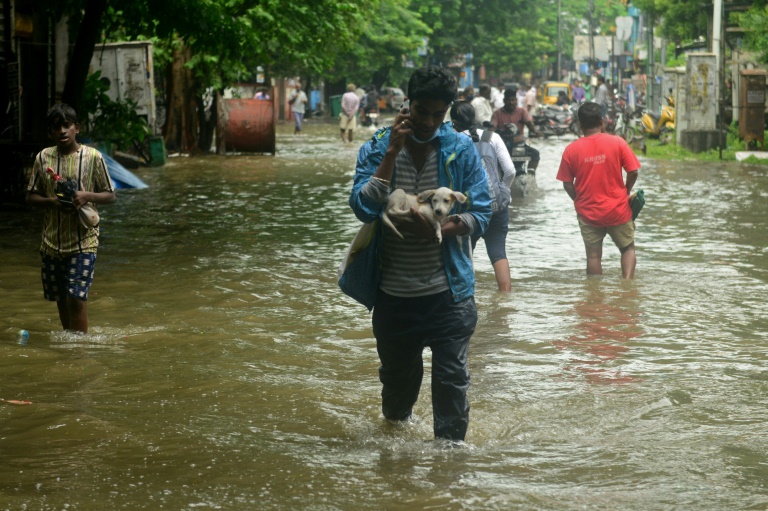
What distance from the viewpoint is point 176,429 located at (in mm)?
5859

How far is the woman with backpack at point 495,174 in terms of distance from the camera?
8727 mm

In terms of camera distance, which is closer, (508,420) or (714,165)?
(508,420)

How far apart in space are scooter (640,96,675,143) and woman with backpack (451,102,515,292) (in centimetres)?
2107

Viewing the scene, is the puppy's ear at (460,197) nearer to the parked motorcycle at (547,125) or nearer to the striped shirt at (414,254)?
the striped shirt at (414,254)

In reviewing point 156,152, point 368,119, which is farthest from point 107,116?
point 368,119

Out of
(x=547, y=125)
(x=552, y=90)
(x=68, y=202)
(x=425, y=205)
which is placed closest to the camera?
(x=425, y=205)

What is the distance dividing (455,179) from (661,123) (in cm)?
2630

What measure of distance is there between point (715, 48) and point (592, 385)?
857 inches

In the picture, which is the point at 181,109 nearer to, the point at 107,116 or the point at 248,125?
the point at 248,125

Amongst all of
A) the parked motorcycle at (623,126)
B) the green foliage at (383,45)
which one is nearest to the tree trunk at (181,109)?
the parked motorcycle at (623,126)

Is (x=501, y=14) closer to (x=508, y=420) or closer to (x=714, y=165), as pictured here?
(x=714, y=165)

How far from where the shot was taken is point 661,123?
99.6ft

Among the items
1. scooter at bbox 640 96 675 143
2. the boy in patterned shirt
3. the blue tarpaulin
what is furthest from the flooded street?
scooter at bbox 640 96 675 143

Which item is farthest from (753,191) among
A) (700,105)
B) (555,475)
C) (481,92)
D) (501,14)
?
(501,14)
